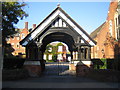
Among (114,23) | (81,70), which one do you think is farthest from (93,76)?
(114,23)

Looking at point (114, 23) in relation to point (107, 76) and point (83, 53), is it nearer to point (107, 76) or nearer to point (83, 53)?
point (83, 53)

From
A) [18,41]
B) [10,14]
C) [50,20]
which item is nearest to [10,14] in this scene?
[10,14]

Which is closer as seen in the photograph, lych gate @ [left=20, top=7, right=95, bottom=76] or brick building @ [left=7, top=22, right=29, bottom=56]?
lych gate @ [left=20, top=7, right=95, bottom=76]

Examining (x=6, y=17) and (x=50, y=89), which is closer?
(x=50, y=89)

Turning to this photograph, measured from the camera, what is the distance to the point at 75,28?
14523 millimetres

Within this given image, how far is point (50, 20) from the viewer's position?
570 inches

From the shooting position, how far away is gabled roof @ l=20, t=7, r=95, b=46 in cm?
1442

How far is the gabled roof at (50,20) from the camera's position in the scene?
1442 cm

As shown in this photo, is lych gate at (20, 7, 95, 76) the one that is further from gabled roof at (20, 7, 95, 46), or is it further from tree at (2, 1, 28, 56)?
tree at (2, 1, 28, 56)

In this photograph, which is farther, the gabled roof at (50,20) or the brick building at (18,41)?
the brick building at (18,41)

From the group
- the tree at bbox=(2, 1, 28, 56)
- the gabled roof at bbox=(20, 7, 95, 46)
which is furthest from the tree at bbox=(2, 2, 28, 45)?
the gabled roof at bbox=(20, 7, 95, 46)

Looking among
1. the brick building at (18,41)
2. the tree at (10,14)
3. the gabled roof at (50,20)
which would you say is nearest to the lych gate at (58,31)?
the gabled roof at (50,20)

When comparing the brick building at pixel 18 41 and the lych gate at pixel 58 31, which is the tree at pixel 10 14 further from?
the brick building at pixel 18 41

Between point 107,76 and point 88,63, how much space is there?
2567 millimetres
